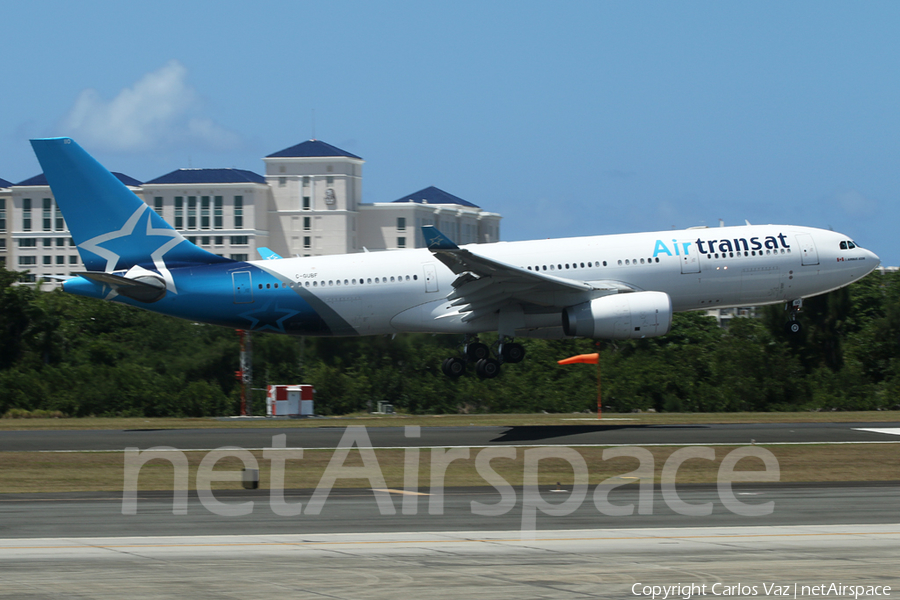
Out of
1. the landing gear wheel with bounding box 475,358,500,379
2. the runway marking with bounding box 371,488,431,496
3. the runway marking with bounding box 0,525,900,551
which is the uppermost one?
the landing gear wheel with bounding box 475,358,500,379

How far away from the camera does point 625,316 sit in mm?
35562

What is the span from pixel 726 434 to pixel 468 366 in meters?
11.8

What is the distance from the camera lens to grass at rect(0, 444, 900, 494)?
2361cm

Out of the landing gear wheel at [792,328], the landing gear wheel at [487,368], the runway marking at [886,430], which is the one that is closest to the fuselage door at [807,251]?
the landing gear wheel at [792,328]

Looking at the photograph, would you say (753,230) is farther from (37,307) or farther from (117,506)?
(37,307)

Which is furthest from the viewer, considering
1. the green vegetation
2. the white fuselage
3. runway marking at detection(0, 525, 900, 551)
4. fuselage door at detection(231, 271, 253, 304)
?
the green vegetation

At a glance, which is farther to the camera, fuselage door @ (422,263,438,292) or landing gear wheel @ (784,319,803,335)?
landing gear wheel @ (784,319,803,335)

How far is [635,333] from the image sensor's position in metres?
35.8

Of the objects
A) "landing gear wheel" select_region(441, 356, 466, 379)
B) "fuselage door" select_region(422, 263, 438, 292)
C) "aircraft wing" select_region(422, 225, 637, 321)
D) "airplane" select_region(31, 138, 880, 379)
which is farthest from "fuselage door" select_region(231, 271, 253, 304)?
"landing gear wheel" select_region(441, 356, 466, 379)

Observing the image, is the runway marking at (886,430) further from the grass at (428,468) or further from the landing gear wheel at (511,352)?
the landing gear wheel at (511,352)

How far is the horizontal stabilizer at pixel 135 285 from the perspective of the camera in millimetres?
36062

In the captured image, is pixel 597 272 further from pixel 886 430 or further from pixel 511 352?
pixel 886 430

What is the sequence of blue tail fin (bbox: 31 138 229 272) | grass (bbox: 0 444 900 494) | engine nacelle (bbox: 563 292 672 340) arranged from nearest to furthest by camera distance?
grass (bbox: 0 444 900 494) → engine nacelle (bbox: 563 292 672 340) → blue tail fin (bbox: 31 138 229 272)

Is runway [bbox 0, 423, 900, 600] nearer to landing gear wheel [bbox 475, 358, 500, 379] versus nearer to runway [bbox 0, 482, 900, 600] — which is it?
runway [bbox 0, 482, 900, 600]
